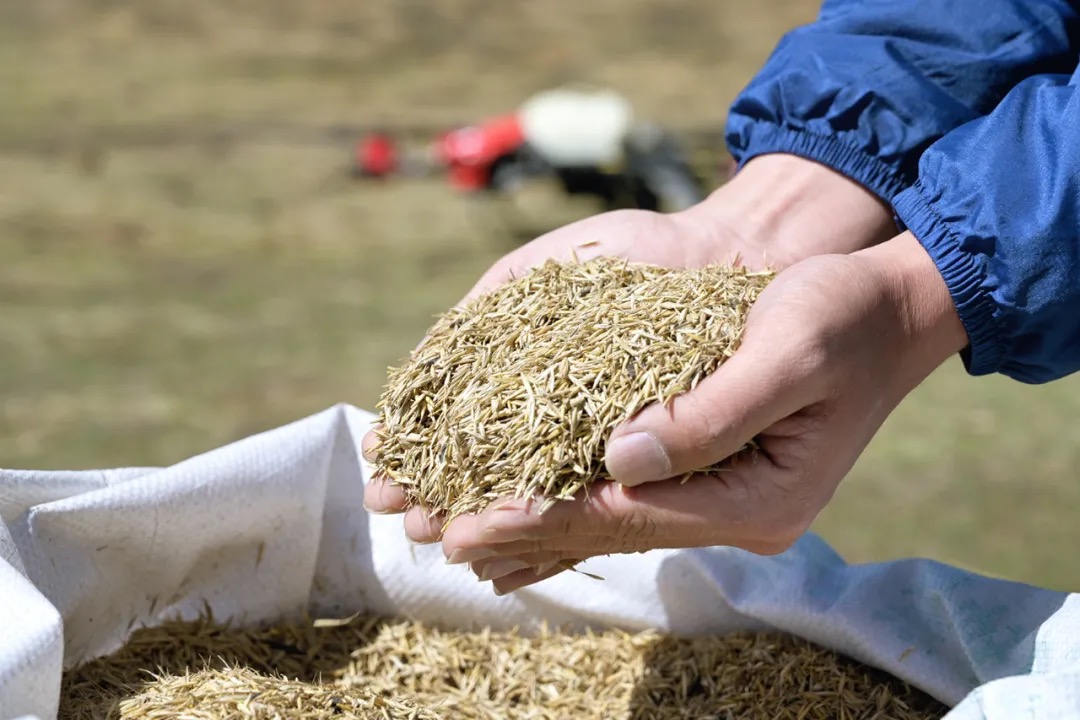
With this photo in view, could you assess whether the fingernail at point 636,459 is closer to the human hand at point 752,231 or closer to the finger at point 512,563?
the finger at point 512,563

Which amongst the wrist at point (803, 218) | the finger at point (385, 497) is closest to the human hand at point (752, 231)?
the wrist at point (803, 218)

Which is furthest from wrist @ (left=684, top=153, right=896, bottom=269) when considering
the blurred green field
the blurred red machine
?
the blurred red machine

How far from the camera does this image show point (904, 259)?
1611 mm

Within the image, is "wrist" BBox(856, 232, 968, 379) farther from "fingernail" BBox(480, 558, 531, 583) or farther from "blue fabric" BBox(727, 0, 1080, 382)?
"fingernail" BBox(480, 558, 531, 583)

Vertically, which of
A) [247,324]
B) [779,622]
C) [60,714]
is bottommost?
[247,324]

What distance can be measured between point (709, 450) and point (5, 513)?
1.10 m

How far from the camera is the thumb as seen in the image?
1398mm

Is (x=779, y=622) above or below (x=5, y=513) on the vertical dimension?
below

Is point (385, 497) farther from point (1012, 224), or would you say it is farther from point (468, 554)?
point (1012, 224)

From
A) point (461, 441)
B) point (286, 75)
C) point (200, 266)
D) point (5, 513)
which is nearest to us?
point (461, 441)

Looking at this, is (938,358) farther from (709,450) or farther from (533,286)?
(533,286)

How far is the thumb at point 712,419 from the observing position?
1398 millimetres

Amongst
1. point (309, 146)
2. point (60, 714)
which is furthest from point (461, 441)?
point (309, 146)

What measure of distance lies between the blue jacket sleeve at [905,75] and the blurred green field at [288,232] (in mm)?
1857
